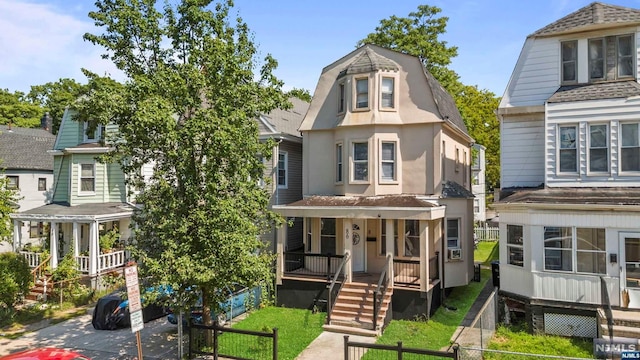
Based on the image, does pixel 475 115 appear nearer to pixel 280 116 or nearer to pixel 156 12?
pixel 280 116

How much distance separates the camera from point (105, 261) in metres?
20.1

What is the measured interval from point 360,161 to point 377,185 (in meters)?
1.20

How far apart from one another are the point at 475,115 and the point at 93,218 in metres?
32.5

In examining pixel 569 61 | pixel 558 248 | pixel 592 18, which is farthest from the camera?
pixel 569 61

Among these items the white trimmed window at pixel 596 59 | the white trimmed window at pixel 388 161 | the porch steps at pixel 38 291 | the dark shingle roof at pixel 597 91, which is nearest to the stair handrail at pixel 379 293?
the white trimmed window at pixel 388 161

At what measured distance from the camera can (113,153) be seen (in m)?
11.0

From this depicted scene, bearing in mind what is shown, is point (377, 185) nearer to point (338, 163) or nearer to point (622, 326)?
point (338, 163)

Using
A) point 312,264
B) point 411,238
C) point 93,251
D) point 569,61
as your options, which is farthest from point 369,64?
point 93,251

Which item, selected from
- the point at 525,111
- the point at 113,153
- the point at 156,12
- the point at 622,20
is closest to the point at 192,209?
the point at 113,153

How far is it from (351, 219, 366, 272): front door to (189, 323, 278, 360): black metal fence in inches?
236

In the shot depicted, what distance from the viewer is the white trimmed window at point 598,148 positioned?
1302cm

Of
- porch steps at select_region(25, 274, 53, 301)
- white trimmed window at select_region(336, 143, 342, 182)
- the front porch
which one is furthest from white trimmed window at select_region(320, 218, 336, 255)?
porch steps at select_region(25, 274, 53, 301)

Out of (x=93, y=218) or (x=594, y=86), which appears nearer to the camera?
(x=594, y=86)

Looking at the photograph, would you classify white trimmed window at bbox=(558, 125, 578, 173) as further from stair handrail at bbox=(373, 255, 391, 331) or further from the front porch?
the front porch
